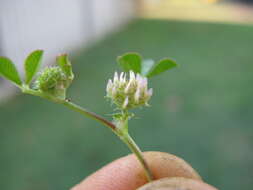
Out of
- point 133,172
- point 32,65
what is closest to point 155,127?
point 133,172

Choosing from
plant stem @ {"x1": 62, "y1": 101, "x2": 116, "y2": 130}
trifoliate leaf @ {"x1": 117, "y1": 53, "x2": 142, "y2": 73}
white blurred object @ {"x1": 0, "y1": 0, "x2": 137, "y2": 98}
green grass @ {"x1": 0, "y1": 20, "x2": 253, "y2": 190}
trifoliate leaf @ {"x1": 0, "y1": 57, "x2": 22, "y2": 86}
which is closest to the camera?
plant stem @ {"x1": 62, "y1": 101, "x2": 116, "y2": 130}

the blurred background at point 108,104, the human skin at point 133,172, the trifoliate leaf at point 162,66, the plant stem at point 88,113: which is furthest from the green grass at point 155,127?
the plant stem at point 88,113

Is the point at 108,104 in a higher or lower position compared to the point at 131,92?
lower

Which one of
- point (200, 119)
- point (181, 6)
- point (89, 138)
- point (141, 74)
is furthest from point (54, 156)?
point (181, 6)

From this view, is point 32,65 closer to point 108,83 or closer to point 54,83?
point 54,83

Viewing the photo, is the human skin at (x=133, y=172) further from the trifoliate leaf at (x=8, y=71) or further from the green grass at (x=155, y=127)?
the green grass at (x=155, y=127)

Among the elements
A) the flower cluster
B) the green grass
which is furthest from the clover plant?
the green grass

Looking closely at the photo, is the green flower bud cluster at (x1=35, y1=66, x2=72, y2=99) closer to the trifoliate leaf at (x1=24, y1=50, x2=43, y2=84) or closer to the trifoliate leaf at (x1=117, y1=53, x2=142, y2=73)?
the trifoliate leaf at (x1=24, y1=50, x2=43, y2=84)
